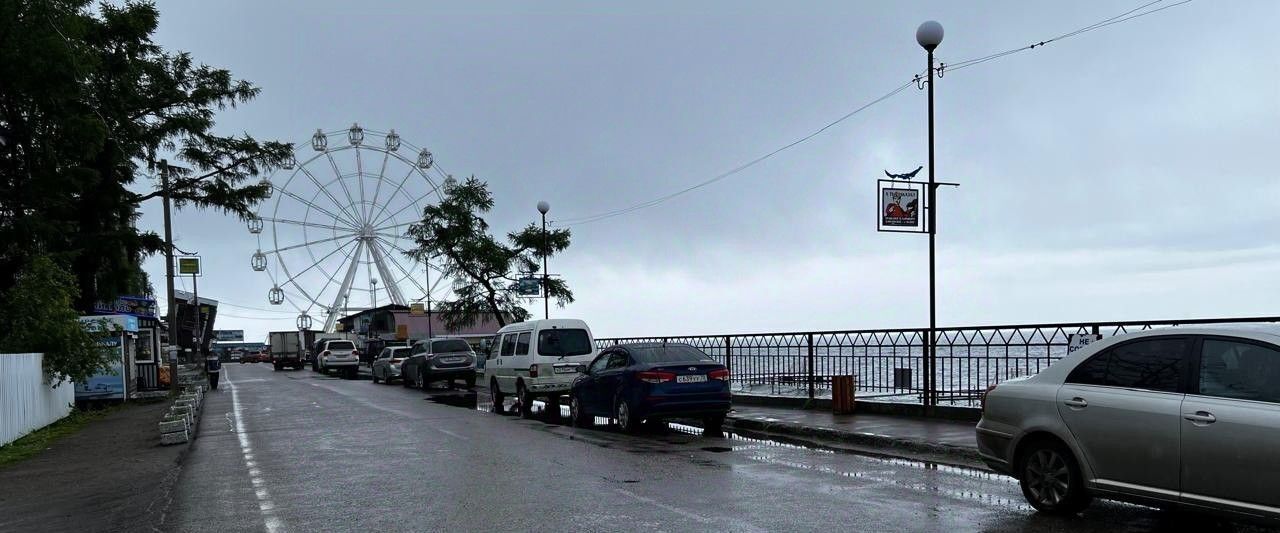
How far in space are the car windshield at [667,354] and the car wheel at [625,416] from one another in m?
0.79

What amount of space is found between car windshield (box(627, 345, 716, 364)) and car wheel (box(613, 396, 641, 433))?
0.79 metres

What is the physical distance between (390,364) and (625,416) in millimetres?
25726

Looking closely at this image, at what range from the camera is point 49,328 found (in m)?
23.2

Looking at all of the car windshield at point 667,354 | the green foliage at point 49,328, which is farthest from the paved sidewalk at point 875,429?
the green foliage at point 49,328

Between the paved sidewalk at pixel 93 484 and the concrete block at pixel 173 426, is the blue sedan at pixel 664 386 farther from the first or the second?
the concrete block at pixel 173 426

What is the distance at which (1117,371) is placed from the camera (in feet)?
25.3

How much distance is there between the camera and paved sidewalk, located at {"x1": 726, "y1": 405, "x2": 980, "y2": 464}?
12.8 metres


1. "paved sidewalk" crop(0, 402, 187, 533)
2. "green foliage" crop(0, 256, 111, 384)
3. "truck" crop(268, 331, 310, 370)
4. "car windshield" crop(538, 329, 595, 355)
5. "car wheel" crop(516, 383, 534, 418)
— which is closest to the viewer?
"paved sidewalk" crop(0, 402, 187, 533)

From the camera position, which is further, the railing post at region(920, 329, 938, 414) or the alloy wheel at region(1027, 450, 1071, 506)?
the railing post at region(920, 329, 938, 414)

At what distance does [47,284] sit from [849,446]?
20.5 metres

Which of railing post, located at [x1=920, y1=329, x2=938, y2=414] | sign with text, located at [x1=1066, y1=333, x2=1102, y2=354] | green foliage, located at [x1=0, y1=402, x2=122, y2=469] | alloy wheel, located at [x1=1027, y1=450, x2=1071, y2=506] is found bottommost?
green foliage, located at [x1=0, y1=402, x2=122, y2=469]

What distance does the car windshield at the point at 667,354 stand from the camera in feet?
55.2

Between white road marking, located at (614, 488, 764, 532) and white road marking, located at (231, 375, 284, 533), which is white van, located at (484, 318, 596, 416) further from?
white road marking, located at (614, 488, 764, 532)

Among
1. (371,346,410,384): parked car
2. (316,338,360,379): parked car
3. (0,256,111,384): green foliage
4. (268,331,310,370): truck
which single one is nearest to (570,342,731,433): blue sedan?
(0,256,111,384): green foliage
